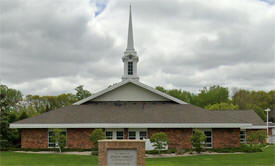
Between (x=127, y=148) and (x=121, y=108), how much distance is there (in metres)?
15.0

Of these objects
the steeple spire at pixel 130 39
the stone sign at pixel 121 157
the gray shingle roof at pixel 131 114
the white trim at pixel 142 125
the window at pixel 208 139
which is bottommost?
the window at pixel 208 139

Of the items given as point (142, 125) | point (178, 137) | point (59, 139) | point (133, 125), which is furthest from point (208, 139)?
point (59, 139)

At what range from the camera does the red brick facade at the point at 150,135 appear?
2456 cm

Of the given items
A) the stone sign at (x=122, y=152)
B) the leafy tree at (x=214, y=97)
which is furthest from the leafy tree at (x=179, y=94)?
the stone sign at (x=122, y=152)

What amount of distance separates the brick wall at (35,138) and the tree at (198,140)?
38.0 feet

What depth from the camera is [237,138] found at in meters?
24.7

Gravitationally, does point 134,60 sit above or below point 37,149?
above

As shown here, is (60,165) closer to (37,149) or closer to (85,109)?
(37,149)

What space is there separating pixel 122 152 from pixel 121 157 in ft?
0.68

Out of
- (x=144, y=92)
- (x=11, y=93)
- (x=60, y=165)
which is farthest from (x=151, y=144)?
(x=11, y=93)

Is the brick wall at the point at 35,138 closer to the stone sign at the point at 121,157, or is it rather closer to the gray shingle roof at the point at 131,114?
the gray shingle roof at the point at 131,114

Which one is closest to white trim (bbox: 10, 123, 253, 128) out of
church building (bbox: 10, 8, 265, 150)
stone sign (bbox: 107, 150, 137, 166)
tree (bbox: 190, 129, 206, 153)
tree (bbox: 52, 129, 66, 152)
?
church building (bbox: 10, 8, 265, 150)

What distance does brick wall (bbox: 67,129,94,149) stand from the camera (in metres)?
24.7

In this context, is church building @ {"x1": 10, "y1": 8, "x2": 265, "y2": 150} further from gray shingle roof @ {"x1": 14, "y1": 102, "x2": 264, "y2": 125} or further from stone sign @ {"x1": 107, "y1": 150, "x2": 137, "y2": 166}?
stone sign @ {"x1": 107, "y1": 150, "x2": 137, "y2": 166}
